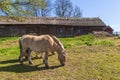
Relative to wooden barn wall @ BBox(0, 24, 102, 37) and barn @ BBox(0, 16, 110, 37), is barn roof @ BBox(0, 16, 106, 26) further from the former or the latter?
wooden barn wall @ BBox(0, 24, 102, 37)

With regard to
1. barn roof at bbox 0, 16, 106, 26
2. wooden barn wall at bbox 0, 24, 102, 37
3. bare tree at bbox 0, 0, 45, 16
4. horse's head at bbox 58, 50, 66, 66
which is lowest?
wooden barn wall at bbox 0, 24, 102, 37

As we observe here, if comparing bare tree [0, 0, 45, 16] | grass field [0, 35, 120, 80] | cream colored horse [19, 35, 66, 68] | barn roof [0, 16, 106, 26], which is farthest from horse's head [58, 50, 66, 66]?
barn roof [0, 16, 106, 26]

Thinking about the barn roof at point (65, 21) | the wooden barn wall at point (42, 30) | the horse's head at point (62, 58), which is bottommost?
the wooden barn wall at point (42, 30)

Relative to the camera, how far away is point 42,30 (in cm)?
5253

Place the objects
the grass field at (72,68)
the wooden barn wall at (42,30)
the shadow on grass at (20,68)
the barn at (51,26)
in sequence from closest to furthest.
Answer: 1. the grass field at (72,68)
2. the shadow on grass at (20,68)
3. the wooden barn wall at (42,30)
4. the barn at (51,26)

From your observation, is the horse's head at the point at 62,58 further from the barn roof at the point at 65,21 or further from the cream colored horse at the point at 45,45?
the barn roof at the point at 65,21

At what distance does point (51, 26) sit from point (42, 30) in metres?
1.84

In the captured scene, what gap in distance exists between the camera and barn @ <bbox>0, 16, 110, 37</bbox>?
49938 millimetres

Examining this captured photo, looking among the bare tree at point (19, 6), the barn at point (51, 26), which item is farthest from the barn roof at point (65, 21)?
the bare tree at point (19, 6)

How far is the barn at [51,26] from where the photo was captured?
49.9m

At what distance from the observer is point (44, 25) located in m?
52.3

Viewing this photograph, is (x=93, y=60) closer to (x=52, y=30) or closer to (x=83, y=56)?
(x=83, y=56)

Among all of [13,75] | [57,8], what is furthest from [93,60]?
[57,8]

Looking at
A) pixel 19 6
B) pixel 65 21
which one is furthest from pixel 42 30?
pixel 19 6
